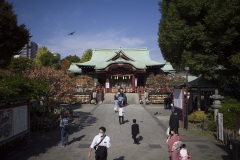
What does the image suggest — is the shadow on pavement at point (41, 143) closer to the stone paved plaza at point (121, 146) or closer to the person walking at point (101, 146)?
the stone paved plaza at point (121, 146)

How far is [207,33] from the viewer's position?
1834 cm

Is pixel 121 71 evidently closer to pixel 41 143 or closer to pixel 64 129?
pixel 41 143

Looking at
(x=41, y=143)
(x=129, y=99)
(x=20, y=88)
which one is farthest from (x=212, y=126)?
(x=129, y=99)

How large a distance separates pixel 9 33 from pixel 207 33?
15.8 metres

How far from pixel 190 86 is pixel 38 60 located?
56.7 m

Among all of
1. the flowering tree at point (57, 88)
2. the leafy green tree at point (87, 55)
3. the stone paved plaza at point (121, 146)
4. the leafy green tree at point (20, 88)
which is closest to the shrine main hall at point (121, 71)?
the flowering tree at point (57, 88)

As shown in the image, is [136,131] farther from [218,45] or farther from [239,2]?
[239,2]

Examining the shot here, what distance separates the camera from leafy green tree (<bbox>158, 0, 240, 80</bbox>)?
1700cm

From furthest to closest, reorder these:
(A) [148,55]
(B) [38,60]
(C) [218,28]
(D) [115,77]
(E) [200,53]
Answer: (B) [38,60], (A) [148,55], (D) [115,77], (E) [200,53], (C) [218,28]

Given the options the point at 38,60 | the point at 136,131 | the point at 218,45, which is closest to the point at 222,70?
the point at 218,45

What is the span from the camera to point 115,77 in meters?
41.4

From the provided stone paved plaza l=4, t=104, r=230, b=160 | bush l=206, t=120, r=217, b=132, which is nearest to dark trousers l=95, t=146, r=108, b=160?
stone paved plaza l=4, t=104, r=230, b=160

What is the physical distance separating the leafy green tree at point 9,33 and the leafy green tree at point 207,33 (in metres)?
12.9

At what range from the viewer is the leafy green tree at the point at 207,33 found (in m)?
17.0
